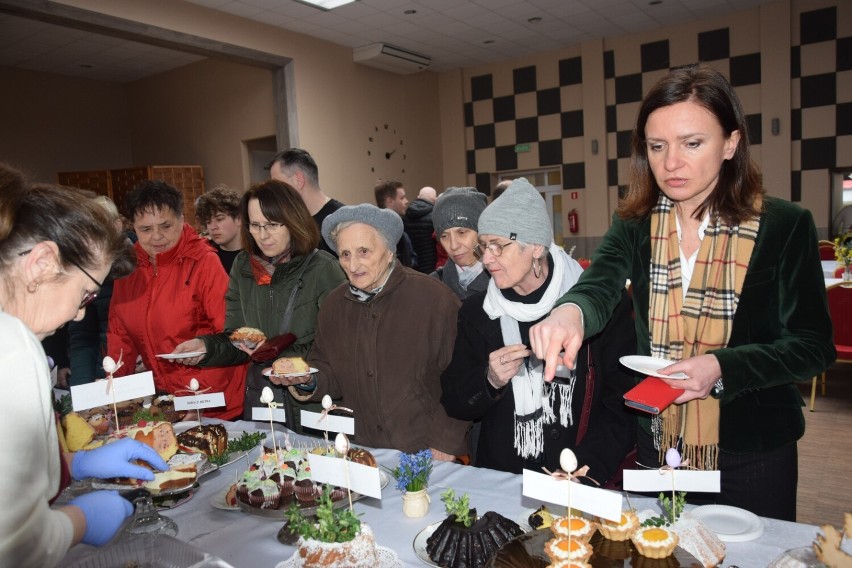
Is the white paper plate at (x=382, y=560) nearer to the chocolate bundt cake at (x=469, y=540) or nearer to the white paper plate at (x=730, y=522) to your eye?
the chocolate bundt cake at (x=469, y=540)

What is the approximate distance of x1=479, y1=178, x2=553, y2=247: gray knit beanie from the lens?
69.5 inches

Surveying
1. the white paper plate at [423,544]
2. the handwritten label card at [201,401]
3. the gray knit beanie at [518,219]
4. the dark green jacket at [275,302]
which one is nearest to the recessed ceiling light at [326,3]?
the dark green jacket at [275,302]

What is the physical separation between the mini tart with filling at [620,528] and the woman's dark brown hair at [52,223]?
3.45 ft

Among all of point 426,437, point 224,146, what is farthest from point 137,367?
point 224,146

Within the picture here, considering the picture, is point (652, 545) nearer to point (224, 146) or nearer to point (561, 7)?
point (561, 7)

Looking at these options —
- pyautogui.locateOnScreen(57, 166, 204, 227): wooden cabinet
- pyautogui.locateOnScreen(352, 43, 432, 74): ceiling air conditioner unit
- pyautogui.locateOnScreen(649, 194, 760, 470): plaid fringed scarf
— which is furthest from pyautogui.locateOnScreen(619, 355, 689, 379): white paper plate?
pyautogui.locateOnScreen(57, 166, 204, 227): wooden cabinet

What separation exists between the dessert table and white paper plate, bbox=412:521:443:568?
15 mm

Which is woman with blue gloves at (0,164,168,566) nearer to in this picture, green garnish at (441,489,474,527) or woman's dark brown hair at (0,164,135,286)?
Answer: woman's dark brown hair at (0,164,135,286)

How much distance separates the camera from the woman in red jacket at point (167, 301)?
2.50m

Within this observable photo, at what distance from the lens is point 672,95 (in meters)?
1.33

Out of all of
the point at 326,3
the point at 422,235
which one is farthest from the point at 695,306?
the point at 326,3

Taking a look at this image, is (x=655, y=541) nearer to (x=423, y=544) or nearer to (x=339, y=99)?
(x=423, y=544)

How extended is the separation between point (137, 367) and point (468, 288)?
148cm

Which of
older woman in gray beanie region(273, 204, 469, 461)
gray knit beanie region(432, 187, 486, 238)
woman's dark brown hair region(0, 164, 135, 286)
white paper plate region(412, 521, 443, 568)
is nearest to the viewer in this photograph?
woman's dark brown hair region(0, 164, 135, 286)
